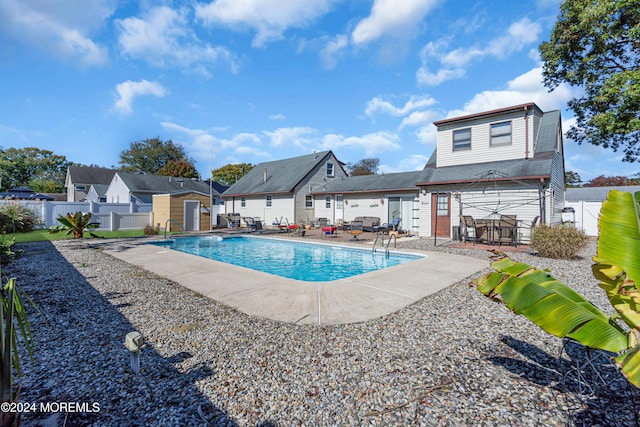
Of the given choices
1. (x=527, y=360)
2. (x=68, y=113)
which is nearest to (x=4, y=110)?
(x=68, y=113)

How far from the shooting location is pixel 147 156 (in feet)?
174

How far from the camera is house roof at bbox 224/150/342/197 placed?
2416cm

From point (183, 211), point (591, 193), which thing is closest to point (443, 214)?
point (183, 211)

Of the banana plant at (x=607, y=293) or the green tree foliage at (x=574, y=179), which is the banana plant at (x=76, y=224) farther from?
the green tree foliage at (x=574, y=179)

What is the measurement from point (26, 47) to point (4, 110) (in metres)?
20.6

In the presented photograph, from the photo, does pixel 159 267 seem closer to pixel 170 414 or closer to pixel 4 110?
pixel 170 414

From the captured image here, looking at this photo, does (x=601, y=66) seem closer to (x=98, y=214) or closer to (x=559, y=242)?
(x=559, y=242)

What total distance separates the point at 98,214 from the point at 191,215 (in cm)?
627

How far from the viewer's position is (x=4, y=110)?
25.9m

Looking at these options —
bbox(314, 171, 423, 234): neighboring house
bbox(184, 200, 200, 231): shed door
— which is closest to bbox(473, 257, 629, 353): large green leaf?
bbox(314, 171, 423, 234): neighboring house

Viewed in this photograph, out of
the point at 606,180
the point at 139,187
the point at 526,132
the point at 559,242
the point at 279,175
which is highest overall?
the point at 606,180

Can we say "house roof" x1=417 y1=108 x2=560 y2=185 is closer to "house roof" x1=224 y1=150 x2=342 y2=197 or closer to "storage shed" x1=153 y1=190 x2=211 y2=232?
"house roof" x1=224 y1=150 x2=342 y2=197

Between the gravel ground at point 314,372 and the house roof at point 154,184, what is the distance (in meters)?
27.7

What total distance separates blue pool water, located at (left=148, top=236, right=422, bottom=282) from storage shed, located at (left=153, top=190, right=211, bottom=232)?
172 inches
